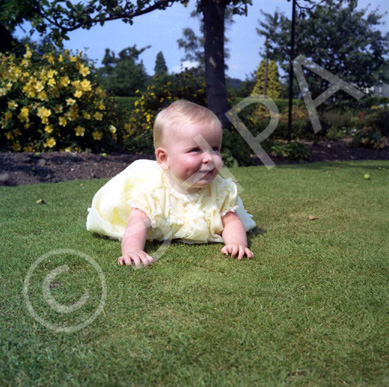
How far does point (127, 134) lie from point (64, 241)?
6.20 metres

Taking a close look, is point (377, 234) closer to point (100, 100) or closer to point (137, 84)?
point (100, 100)

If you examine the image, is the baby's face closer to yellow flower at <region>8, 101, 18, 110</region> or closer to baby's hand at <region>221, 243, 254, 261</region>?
baby's hand at <region>221, 243, 254, 261</region>

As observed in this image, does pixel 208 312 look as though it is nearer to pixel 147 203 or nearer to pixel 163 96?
pixel 147 203

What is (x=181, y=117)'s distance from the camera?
2.51m

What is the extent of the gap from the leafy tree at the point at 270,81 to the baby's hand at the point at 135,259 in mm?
28826

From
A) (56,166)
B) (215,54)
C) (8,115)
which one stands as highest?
(215,54)

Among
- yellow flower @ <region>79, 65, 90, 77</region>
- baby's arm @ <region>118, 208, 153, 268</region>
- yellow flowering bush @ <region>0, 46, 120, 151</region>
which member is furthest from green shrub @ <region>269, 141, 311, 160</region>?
baby's arm @ <region>118, 208, 153, 268</region>

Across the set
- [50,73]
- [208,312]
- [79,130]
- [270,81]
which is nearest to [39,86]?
[50,73]

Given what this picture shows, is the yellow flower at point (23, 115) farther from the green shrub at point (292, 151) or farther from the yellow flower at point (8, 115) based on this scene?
the green shrub at point (292, 151)

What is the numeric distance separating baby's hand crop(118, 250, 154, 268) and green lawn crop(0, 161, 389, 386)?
0.05 metres

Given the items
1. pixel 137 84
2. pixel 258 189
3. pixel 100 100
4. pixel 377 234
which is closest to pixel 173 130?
pixel 377 234

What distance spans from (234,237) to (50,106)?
5227 millimetres

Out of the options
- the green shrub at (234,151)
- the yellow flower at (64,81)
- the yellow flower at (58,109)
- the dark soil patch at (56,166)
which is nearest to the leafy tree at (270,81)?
the green shrub at (234,151)

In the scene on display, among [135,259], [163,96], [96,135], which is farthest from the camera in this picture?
[163,96]
